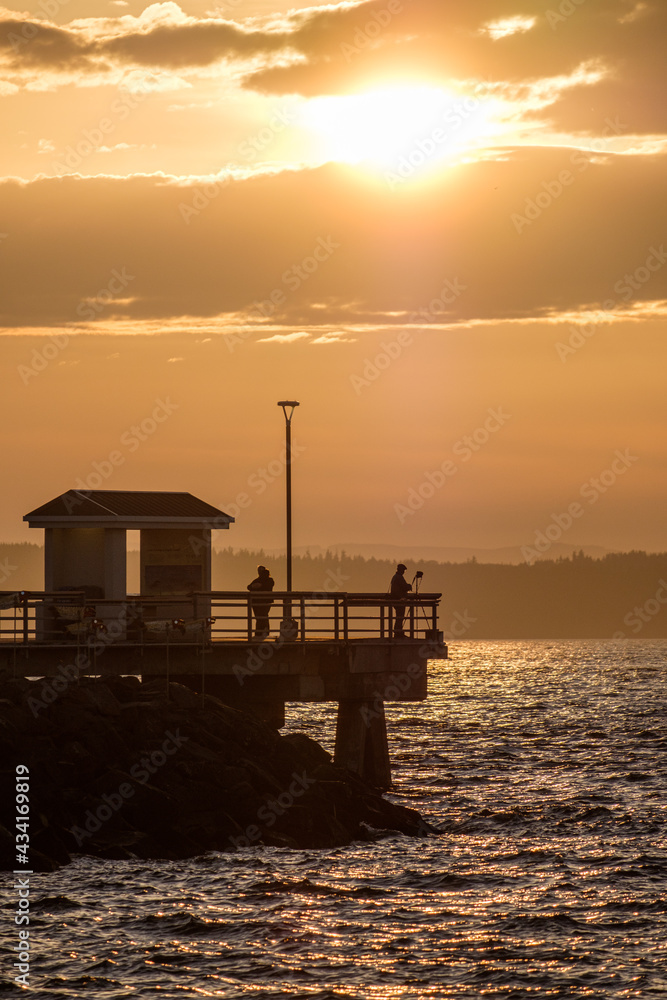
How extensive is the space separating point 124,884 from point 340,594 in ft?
37.7

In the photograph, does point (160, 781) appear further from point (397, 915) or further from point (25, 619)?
point (25, 619)

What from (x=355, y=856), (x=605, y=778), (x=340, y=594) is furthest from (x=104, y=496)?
(x=605, y=778)

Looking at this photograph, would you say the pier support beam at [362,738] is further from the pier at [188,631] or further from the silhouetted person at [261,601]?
the silhouetted person at [261,601]

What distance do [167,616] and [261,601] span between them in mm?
2617

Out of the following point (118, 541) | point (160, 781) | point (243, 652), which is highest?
point (118, 541)

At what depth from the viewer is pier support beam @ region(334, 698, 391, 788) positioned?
113 feet

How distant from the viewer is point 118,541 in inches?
1379

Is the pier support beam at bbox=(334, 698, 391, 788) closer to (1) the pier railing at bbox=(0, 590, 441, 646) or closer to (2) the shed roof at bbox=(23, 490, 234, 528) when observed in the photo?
(1) the pier railing at bbox=(0, 590, 441, 646)

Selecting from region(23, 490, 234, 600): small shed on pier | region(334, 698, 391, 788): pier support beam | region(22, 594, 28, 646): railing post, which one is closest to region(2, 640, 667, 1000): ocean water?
region(334, 698, 391, 788): pier support beam

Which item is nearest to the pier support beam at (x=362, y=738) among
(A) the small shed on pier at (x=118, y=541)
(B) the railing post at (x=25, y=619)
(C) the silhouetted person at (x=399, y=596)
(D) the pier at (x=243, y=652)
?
(D) the pier at (x=243, y=652)

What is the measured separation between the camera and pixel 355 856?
27.6 metres

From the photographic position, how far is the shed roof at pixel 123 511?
113 ft

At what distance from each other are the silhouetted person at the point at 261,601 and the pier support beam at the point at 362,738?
2874 millimetres

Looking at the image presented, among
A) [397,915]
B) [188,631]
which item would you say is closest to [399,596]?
[188,631]
